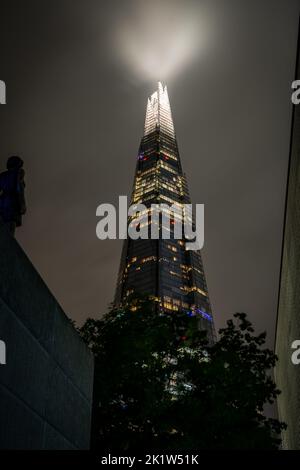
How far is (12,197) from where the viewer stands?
8805mm

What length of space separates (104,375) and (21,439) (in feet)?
36.3

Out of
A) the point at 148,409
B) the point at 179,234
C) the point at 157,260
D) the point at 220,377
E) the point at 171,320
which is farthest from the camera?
the point at 179,234

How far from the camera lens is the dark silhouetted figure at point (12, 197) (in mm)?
8727

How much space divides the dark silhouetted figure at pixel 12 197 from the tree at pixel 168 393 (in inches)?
402

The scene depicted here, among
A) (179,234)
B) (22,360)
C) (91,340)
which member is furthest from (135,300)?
(179,234)

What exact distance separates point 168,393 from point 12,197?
1231 cm

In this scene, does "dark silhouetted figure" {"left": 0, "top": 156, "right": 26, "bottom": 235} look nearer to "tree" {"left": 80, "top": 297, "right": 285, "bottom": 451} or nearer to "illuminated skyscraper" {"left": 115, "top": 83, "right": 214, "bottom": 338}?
"tree" {"left": 80, "top": 297, "right": 285, "bottom": 451}

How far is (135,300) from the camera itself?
80.7 feet
